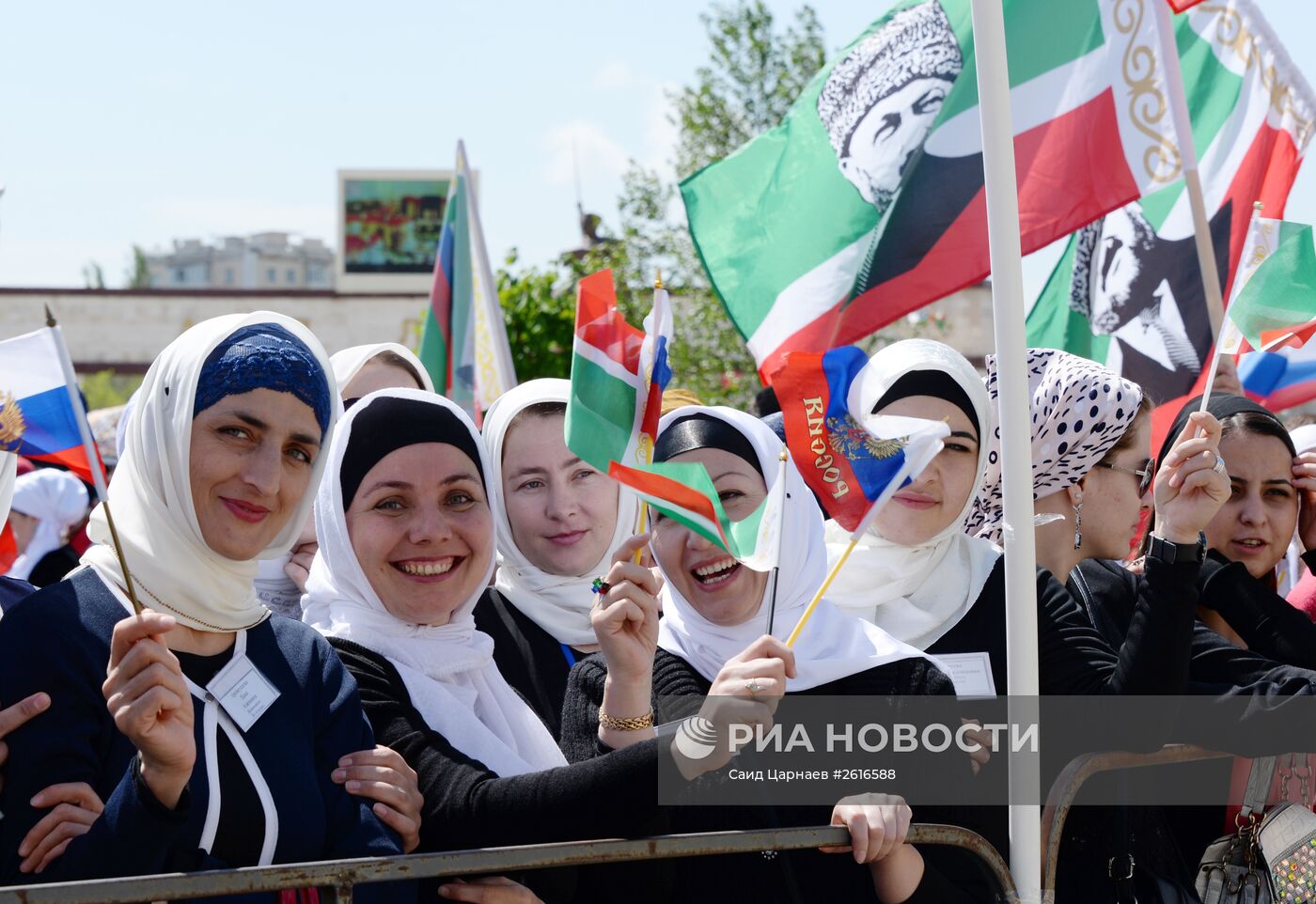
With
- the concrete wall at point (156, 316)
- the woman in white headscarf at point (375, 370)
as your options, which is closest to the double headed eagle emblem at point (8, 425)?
the woman in white headscarf at point (375, 370)

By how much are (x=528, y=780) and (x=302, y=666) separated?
0.46 metres

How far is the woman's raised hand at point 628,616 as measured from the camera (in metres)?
2.75

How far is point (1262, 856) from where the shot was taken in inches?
142

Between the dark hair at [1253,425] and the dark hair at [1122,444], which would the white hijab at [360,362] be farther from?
the dark hair at [1253,425]

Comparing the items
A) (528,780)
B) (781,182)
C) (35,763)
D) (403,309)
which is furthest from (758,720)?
(403,309)

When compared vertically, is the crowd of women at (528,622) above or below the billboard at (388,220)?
below

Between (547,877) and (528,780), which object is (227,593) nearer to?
(528,780)

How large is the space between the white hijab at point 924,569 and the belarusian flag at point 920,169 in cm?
149

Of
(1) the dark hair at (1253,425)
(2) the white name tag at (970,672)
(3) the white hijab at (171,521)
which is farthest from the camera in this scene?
(1) the dark hair at (1253,425)

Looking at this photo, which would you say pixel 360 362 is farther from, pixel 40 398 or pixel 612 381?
pixel 612 381

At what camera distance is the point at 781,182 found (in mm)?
5934

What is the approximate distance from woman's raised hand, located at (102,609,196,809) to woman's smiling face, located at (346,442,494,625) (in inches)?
35.4

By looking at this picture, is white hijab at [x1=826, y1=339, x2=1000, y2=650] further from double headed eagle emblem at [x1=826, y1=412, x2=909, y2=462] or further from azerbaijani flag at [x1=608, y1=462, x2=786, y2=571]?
azerbaijani flag at [x1=608, y1=462, x2=786, y2=571]

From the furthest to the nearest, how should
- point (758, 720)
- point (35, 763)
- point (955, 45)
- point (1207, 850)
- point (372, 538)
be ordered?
1. point (955, 45)
2. point (1207, 850)
3. point (372, 538)
4. point (758, 720)
5. point (35, 763)
